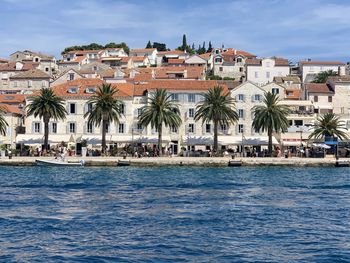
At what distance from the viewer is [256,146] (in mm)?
88125

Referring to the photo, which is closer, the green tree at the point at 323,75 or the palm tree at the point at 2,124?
the palm tree at the point at 2,124

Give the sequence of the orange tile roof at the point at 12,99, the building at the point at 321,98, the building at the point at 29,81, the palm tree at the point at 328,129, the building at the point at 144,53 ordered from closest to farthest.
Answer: the palm tree at the point at 328,129
the orange tile roof at the point at 12,99
the building at the point at 321,98
the building at the point at 29,81
the building at the point at 144,53

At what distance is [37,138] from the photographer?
86938 mm

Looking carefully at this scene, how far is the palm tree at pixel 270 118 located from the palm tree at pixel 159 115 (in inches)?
415

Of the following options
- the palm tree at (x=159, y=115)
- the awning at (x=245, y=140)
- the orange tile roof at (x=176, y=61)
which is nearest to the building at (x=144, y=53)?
the orange tile roof at (x=176, y=61)

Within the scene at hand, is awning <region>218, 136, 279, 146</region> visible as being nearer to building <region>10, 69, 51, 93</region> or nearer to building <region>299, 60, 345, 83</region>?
building <region>10, 69, 51, 93</region>

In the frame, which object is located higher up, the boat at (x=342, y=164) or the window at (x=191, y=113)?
the window at (x=191, y=113)

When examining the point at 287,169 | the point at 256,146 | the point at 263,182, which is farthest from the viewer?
the point at 256,146

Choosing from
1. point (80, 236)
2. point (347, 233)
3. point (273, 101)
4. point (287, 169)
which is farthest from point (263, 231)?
point (273, 101)

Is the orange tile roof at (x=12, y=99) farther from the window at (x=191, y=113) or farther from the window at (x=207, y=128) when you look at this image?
the window at (x=207, y=128)

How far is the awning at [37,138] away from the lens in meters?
85.8

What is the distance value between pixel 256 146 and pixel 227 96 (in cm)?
820

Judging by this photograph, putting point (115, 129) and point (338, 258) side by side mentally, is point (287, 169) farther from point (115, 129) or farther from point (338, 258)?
point (338, 258)

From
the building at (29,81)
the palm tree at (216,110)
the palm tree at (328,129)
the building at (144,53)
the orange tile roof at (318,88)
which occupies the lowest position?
the palm tree at (328,129)
